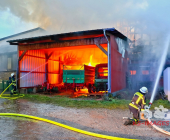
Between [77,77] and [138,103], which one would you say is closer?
[138,103]

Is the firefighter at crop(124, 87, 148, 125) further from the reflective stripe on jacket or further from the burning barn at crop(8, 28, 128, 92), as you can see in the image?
the burning barn at crop(8, 28, 128, 92)

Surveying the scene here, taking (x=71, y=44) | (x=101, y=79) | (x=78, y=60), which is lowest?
Result: (x=101, y=79)

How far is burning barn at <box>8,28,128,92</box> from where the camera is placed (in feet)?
33.7

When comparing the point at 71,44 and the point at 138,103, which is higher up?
the point at 71,44

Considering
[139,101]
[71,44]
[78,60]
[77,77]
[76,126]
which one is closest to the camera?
[139,101]

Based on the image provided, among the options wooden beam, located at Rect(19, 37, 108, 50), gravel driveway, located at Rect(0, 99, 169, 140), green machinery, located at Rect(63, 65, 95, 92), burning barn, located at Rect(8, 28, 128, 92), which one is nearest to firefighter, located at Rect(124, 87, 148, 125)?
gravel driveway, located at Rect(0, 99, 169, 140)

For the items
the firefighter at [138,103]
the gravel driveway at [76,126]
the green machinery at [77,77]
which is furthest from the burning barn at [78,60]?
the firefighter at [138,103]

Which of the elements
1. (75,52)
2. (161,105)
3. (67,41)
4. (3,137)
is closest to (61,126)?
(3,137)

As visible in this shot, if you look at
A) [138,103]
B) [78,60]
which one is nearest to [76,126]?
[138,103]

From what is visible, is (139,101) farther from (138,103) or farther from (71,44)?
(71,44)

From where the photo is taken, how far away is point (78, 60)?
711 inches

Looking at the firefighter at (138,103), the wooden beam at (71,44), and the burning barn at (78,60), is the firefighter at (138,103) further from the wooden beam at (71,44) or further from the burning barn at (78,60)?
the wooden beam at (71,44)

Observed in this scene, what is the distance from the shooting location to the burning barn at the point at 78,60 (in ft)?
33.7

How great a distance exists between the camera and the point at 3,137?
374 centimetres
